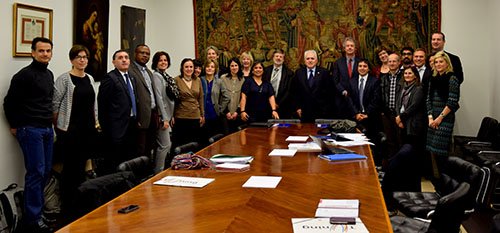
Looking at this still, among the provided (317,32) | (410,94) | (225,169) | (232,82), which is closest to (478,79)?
(410,94)

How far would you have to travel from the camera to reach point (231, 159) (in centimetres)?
320

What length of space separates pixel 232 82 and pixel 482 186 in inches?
178

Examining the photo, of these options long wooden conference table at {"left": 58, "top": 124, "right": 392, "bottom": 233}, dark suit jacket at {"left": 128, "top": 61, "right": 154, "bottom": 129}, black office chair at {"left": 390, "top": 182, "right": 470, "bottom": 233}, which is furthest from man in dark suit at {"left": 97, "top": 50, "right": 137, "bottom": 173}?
black office chair at {"left": 390, "top": 182, "right": 470, "bottom": 233}

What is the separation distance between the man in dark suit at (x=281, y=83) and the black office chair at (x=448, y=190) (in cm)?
350

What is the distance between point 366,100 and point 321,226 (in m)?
4.88

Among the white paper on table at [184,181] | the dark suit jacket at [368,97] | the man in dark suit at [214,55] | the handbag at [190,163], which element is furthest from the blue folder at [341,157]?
the man in dark suit at [214,55]

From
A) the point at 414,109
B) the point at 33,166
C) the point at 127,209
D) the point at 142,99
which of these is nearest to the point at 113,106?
the point at 142,99

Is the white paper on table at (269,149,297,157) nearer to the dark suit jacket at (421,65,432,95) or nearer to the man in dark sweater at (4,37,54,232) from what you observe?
the man in dark sweater at (4,37,54,232)

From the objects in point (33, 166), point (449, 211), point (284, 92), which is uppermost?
point (284, 92)

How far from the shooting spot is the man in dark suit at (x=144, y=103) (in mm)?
5395

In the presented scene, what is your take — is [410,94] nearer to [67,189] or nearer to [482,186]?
[482,186]

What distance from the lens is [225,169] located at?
2.95m

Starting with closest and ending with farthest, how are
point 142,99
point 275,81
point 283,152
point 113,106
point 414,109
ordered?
point 283,152
point 113,106
point 142,99
point 414,109
point 275,81

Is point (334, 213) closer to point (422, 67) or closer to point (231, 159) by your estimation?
point (231, 159)
